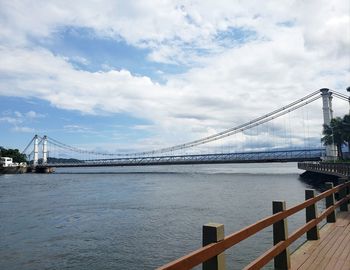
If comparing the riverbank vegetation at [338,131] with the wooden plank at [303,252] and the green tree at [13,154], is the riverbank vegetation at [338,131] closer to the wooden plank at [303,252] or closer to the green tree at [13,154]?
the wooden plank at [303,252]

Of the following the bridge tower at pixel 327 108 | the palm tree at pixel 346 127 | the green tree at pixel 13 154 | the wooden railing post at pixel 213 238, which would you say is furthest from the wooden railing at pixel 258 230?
the green tree at pixel 13 154

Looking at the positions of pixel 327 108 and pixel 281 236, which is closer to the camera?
pixel 281 236

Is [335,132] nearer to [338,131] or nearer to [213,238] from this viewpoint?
[338,131]

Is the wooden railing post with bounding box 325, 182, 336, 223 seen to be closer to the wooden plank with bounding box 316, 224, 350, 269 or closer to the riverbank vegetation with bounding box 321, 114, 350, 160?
the wooden plank with bounding box 316, 224, 350, 269

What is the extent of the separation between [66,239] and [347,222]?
40.1 ft

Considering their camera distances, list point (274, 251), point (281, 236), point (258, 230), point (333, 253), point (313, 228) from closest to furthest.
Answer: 1. point (258, 230)
2. point (274, 251)
3. point (281, 236)
4. point (333, 253)
5. point (313, 228)

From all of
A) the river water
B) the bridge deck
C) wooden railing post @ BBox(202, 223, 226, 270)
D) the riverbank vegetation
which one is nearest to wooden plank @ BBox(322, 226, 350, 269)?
the bridge deck

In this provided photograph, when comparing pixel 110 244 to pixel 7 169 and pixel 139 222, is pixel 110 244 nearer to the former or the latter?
pixel 139 222

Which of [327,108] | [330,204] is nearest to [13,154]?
[327,108]

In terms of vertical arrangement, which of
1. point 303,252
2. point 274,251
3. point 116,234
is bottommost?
point 116,234

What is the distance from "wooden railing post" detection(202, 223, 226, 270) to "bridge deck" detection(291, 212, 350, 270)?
9.68 ft

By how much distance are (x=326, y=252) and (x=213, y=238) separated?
4.45 m

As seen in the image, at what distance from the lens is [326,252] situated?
24.5ft

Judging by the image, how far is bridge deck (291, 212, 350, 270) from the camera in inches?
259
